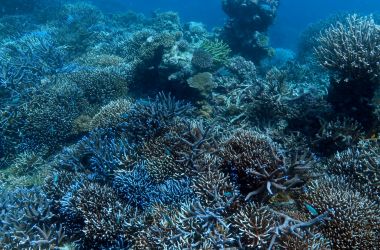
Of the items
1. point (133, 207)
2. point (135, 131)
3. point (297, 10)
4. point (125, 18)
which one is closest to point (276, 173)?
point (133, 207)

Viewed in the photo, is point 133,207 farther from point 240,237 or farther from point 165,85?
point 165,85

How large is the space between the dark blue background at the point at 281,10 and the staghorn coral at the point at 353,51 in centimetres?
2981

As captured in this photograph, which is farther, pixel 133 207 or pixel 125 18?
pixel 125 18

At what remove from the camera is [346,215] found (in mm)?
3717

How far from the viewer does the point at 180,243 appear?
11.5 feet

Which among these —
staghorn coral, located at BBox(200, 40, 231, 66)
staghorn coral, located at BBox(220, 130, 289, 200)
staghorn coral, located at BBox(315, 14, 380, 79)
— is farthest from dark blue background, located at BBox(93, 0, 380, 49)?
staghorn coral, located at BBox(220, 130, 289, 200)

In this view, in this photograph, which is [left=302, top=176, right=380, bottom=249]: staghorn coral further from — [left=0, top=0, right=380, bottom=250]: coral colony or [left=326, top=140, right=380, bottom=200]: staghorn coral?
[left=326, top=140, right=380, bottom=200]: staghorn coral

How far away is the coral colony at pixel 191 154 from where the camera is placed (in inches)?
146

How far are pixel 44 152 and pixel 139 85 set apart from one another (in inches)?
127

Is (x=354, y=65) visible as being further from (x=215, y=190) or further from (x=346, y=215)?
(x=215, y=190)

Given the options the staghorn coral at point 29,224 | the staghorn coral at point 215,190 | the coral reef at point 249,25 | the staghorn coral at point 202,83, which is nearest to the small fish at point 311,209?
the staghorn coral at point 215,190

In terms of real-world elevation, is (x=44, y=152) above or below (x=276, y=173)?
above

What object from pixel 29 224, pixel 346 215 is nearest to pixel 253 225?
pixel 346 215

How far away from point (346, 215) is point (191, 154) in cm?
209
